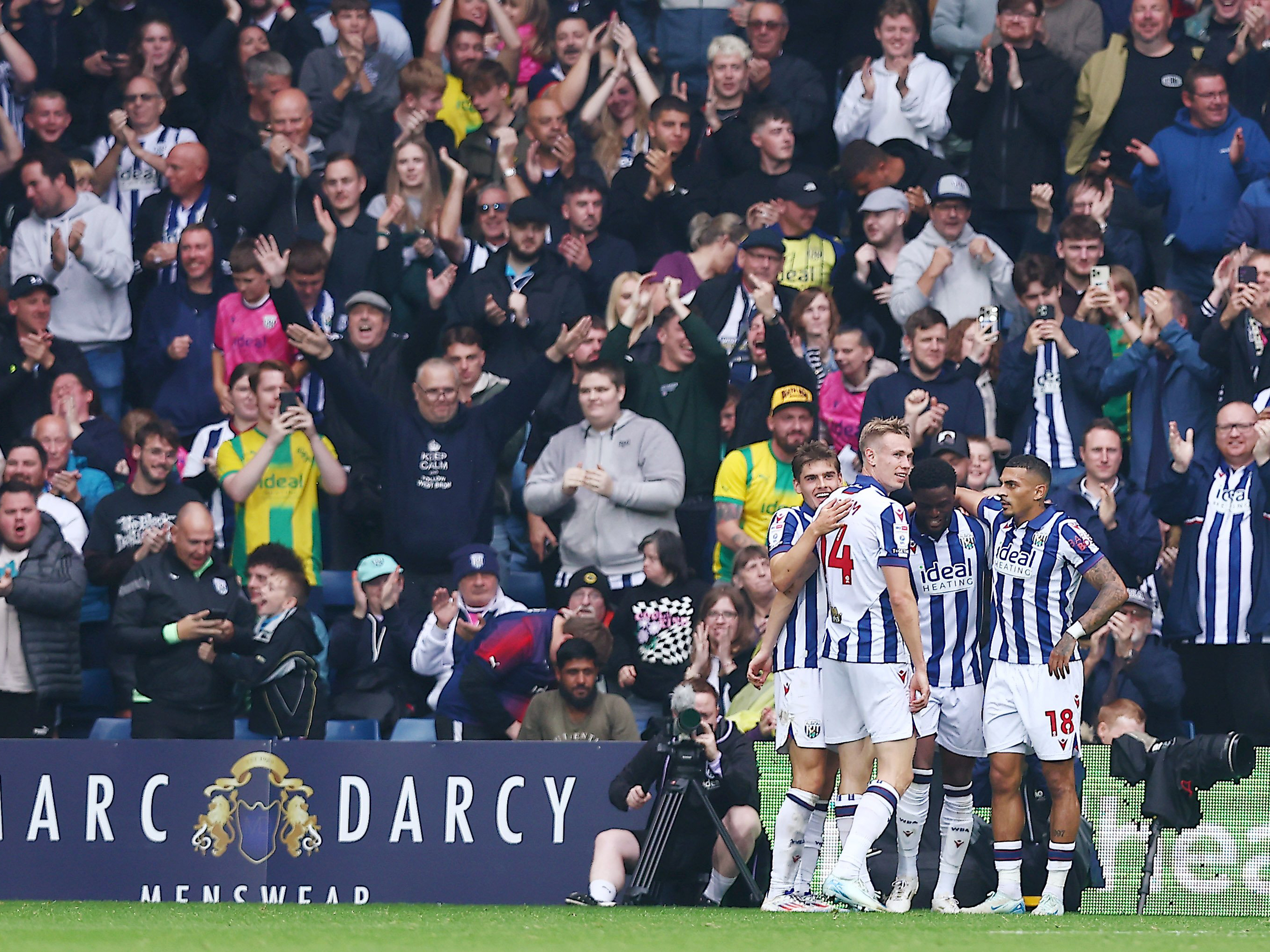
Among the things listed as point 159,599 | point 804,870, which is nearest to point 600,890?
point 804,870

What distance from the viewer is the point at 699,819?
8.84m

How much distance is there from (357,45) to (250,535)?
4052mm

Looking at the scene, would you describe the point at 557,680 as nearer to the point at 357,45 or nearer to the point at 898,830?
the point at 898,830

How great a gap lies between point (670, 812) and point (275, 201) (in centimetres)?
630

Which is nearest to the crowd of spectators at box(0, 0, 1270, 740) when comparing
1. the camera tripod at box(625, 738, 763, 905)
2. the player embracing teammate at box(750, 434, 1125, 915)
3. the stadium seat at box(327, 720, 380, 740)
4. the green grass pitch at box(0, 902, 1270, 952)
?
the stadium seat at box(327, 720, 380, 740)

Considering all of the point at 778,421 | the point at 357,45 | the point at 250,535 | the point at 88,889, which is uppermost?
the point at 357,45

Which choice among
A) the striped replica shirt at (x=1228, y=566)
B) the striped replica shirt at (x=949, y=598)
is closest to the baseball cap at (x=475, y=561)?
the striped replica shirt at (x=949, y=598)

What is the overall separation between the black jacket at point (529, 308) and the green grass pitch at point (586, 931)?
4.54m

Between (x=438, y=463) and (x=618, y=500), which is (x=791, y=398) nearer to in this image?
(x=618, y=500)

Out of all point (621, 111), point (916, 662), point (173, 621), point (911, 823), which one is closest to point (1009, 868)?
point (911, 823)

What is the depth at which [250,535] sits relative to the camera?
11.8 metres

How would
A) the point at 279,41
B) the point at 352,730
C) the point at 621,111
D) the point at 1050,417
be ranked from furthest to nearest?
the point at 279,41 → the point at 621,111 → the point at 1050,417 → the point at 352,730

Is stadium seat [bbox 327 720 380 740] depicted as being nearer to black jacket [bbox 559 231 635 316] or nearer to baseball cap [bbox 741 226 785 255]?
black jacket [bbox 559 231 635 316]

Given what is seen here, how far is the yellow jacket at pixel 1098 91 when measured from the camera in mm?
13305
